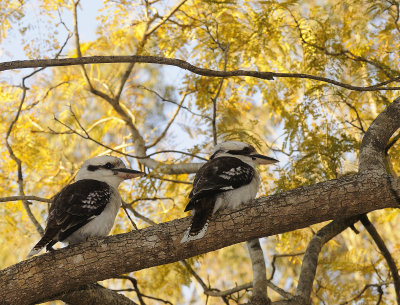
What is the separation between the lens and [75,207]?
3564 millimetres

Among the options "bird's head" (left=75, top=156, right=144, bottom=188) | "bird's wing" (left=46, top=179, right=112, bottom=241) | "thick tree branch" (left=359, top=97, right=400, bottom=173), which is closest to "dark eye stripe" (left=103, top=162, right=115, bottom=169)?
"bird's head" (left=75, top=156, right=144, bottom=188)

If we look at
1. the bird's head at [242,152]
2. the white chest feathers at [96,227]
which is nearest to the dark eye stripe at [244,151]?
the bird's head at [242,152]

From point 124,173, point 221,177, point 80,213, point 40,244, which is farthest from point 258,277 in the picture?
point 40,244

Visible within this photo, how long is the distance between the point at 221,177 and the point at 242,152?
0.76 m

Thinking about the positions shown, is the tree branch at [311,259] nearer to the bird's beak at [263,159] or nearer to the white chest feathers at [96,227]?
the bird's beak at [263,159]

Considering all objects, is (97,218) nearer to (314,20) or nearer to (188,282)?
(188,282)

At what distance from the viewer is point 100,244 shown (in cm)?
325

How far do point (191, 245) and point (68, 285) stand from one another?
768 millimetres

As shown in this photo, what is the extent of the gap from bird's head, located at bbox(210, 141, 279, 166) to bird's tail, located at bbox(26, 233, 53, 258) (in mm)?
1633

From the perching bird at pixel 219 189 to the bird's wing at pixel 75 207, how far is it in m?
0.63

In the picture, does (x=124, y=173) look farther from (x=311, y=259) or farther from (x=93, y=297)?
(x=311, y=259)

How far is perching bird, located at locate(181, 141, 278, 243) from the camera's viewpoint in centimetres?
324

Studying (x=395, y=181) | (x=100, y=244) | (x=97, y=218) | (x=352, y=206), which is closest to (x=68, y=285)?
(x=100, y=244)

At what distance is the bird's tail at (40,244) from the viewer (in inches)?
131
